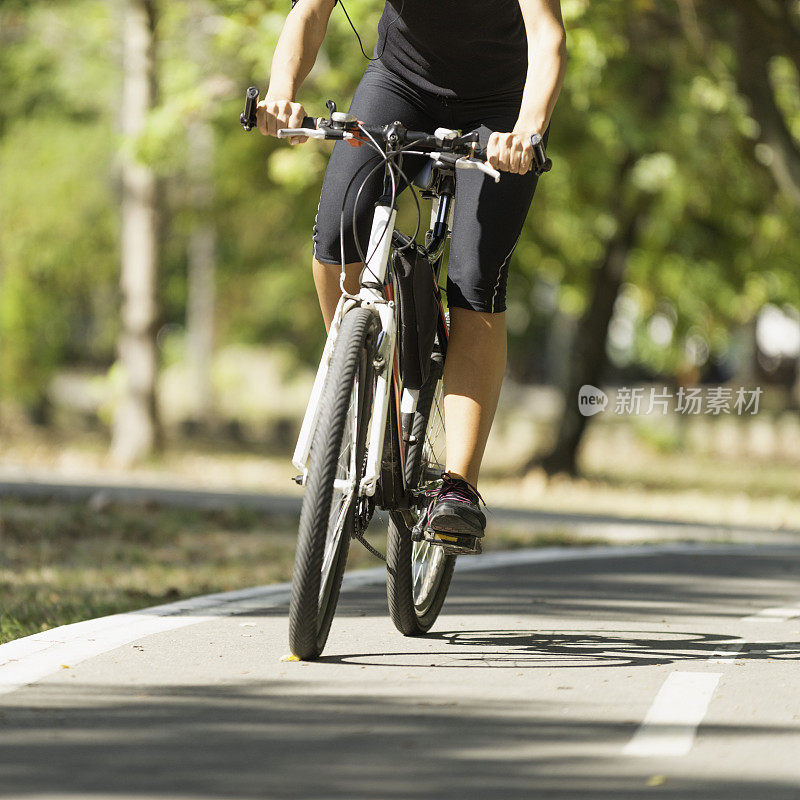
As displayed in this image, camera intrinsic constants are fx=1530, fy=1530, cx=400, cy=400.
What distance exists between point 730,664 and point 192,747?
5.93 ft

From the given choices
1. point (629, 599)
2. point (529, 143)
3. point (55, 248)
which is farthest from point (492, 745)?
point (55, 248)

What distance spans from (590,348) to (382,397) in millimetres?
13951

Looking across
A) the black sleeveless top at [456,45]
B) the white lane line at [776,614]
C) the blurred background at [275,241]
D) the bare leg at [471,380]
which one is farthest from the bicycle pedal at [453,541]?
the blurred background at [275,241]

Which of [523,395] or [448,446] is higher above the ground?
[448,446]

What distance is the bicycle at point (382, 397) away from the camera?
3992mm

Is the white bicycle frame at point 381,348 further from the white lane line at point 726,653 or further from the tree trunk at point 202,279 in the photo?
the tree trunk at point 202,279

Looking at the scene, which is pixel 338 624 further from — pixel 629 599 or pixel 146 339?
pixel 146 339

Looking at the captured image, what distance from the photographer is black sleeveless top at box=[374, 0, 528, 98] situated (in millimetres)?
4438

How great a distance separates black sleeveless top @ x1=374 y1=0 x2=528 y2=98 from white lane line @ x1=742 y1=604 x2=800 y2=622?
2229 millimetres

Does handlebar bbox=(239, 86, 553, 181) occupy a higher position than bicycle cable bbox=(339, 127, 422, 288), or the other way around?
handlebar bbox=(239, 86, 553, 181)

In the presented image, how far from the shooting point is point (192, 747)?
3301 mm

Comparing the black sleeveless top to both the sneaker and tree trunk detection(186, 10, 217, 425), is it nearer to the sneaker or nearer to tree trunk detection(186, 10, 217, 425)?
the sneaker

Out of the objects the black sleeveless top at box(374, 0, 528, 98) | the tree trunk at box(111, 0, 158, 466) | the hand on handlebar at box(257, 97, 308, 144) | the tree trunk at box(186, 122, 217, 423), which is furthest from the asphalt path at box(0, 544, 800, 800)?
the tree trunk at box(186, 122, 217, 423)

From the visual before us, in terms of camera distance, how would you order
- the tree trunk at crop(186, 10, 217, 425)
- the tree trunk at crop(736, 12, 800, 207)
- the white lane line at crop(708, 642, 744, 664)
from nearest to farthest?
the white lane line at crop(708, 642, 744, 664) < the tree trunk at crop(736, 12, 800, 207) < the tree trunk at crop(186, 10, 217, 425)
